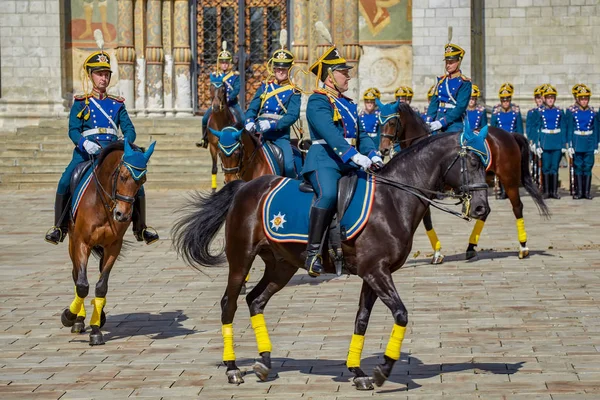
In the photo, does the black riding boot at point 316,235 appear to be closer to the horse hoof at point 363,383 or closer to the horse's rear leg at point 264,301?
the horse's rear leg at point 264,301

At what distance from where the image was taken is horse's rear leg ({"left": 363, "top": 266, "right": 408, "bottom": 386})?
8586mm

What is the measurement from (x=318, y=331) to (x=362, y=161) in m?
2.32

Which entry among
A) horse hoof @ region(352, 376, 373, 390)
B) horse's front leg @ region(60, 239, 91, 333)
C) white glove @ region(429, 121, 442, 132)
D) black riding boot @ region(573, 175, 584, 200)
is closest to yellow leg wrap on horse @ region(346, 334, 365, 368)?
horse hoof @ region(352, 376, 373, 390)

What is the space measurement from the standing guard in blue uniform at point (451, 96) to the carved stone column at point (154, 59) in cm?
1441

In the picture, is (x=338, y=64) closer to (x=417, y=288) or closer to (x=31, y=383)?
(x=31, y=383)

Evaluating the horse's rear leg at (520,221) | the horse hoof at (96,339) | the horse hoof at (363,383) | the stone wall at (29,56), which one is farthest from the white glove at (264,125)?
the stone wall at (29,56)

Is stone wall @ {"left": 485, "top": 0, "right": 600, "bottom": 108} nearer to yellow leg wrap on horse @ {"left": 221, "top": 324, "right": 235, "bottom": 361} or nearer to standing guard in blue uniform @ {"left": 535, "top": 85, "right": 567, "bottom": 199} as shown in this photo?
standing guard in blue uniform @ {"left": 535, "top": 85, "right": 567, "bottom": 199}

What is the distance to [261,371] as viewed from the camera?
8.96m

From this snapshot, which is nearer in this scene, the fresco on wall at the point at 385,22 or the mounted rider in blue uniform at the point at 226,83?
the mounted rider in blue uniform at the point at 226,83

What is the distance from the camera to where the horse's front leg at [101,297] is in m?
10.6

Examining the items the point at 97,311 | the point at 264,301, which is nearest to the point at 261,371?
the point at 264,301

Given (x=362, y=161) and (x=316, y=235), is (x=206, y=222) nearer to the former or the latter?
(x=316, y=235)

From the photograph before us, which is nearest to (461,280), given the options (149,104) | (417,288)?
(417,288)

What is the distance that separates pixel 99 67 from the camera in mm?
11539
